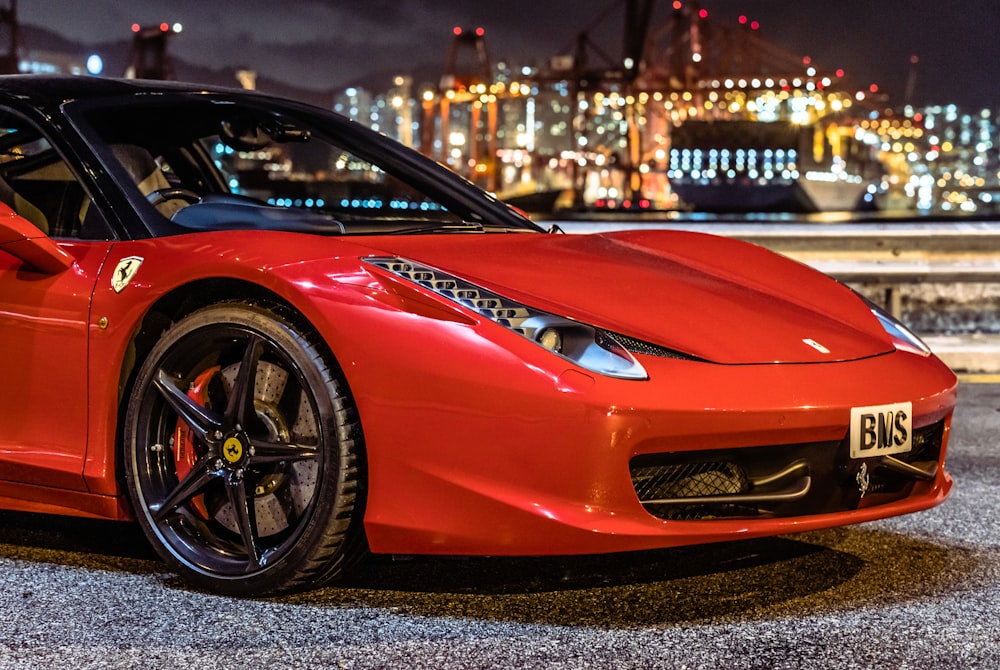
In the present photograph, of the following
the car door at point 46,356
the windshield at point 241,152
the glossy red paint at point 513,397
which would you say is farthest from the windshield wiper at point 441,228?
the car door at point 46,356

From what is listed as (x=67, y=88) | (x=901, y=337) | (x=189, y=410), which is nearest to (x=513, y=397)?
(x=189, y=410)

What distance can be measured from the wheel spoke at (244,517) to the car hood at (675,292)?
623 mm

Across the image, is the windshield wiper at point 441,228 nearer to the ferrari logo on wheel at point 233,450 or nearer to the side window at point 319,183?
the side window at point 319,183

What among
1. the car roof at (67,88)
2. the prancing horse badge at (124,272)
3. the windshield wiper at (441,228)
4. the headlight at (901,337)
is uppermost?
the car roof at (67,88)

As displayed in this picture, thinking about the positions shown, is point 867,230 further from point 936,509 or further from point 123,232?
point 123,232

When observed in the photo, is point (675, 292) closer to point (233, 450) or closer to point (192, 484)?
point (233, 450)

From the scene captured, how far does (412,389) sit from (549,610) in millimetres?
568

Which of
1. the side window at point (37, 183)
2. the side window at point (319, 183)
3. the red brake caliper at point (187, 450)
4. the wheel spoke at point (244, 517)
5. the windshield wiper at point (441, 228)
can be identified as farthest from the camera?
the side window at point (319, 183)

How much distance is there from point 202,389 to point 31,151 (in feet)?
4.15

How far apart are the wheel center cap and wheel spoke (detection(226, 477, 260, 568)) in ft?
0.15

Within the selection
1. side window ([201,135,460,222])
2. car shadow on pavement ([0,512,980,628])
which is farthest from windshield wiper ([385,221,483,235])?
car shadow on pavement ([0,512,980,628])

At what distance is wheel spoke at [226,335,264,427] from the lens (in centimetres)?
269

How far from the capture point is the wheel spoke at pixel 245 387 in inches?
106

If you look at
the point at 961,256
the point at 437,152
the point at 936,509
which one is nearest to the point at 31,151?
the point at 936,509
